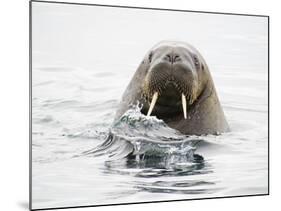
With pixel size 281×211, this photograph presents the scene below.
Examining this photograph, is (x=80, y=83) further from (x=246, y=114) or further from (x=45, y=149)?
(x=246, y=114)

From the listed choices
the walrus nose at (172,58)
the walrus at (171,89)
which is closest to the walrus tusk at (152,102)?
the walrus at (171,89)

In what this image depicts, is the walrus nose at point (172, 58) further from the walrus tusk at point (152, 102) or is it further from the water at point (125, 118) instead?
the walrus tusk at point (152, 102)

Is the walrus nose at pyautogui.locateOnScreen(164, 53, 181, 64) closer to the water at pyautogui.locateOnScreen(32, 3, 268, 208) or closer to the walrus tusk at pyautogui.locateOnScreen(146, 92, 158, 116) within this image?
the water at pyautogui.locateOnScreen(32, 3, 268, 208)

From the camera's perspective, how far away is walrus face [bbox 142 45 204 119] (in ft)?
13.8

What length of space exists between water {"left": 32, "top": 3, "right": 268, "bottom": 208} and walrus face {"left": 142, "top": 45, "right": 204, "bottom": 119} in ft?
0.31

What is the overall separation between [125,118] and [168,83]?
0.41 meters

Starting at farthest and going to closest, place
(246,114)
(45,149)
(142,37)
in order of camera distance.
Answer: (246,114) < (142,37) < (45,149)

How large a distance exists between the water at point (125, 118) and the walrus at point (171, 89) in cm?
6

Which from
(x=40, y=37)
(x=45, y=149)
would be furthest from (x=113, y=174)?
(x=40, y=37)

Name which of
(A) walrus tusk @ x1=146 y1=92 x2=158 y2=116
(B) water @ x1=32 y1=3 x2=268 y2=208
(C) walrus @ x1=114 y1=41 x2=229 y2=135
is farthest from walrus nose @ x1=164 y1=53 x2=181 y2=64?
(A) walrus tusk @ x1=146 y1=92 x2=158 y2=116

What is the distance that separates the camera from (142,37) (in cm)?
425

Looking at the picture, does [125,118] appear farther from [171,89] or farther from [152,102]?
[171,89]

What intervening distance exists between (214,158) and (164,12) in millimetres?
1200

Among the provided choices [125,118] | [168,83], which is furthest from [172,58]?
[125,118]
